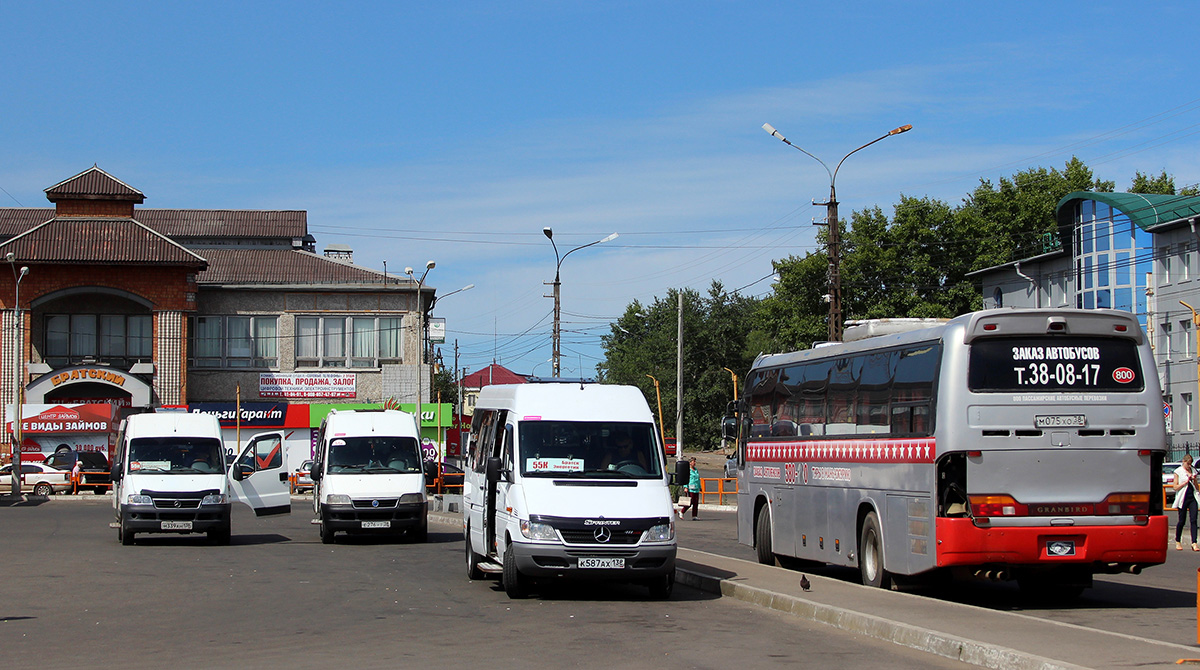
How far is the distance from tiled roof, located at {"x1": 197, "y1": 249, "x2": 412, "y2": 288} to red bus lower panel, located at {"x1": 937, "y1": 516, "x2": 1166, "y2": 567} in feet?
171

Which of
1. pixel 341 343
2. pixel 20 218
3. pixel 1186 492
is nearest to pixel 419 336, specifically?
pixel 341 343

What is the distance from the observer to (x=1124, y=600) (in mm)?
14633

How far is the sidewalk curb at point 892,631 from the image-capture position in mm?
9000

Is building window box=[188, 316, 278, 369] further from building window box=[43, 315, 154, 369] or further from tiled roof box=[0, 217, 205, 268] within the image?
tiled roof box=[0, 217, 205, 268]

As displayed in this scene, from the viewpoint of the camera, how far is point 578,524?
13867 mm

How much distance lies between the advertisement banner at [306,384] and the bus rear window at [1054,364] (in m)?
51.6

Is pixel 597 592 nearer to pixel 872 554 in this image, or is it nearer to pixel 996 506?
pixel 872 554

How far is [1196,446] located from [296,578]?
41.6 meters

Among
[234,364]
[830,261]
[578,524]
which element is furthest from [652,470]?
[234,364]

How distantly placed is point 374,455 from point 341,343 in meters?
37.8

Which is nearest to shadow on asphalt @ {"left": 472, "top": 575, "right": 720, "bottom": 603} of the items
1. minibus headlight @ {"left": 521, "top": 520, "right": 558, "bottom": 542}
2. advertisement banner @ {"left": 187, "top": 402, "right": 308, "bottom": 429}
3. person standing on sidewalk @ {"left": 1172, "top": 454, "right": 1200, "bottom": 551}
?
minibus headlight @ {"left": 521, "top": 520, "right": 558, "bottom": 542}

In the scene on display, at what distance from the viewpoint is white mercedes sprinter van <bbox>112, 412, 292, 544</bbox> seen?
77.2 feet

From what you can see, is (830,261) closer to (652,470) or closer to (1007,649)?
(652,470)

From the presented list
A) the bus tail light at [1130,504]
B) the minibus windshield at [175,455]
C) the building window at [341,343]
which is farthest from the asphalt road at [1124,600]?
the building window at [341,343]
